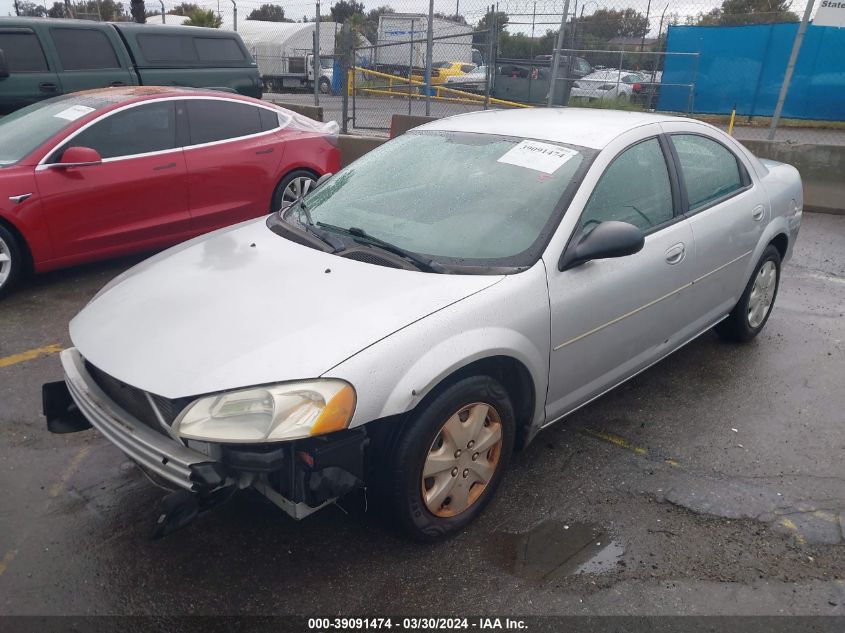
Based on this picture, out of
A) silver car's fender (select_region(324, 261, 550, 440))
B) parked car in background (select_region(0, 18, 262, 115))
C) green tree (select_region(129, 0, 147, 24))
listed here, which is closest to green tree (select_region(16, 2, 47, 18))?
green tree (select_region(129, 0, 147, 24))

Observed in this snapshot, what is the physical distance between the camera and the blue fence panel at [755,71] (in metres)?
14.9

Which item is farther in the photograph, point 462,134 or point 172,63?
point 172,63

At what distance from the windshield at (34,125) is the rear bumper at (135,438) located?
317 cm

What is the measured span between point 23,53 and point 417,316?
844 cm

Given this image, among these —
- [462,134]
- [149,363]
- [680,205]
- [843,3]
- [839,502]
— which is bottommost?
[839,502]

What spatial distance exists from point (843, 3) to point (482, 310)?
8360mm

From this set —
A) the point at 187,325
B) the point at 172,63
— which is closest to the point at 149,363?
the point at 187,325

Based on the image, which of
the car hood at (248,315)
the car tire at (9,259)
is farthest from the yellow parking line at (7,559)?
the car tire at (9,259)

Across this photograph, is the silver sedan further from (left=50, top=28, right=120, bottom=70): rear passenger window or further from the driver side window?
(left=50, top=28, right=120, bottom=70): rear passenger window

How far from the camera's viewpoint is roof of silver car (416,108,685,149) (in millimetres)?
3477

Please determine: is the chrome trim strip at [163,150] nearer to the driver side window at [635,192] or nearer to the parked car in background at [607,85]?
the driver side window at [635,192]

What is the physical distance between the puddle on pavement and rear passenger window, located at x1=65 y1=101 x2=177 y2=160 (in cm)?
Result: 450

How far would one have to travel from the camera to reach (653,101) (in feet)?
54.8

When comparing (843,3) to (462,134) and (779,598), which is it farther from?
(779,598)
